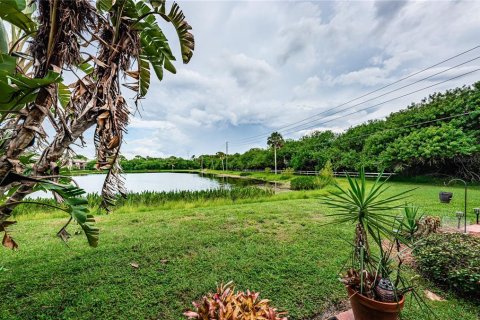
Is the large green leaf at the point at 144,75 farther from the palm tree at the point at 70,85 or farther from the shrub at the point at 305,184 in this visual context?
the shrub at the point at 305,184

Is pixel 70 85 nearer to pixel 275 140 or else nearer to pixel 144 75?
pixel 144 75

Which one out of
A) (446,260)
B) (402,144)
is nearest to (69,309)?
(446,260)

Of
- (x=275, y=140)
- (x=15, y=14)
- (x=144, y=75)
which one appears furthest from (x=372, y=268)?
(x=275, y=140)

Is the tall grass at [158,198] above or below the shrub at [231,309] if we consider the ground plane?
below

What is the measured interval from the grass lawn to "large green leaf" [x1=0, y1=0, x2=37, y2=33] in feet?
7.77

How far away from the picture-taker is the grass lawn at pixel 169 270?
2.22 metres

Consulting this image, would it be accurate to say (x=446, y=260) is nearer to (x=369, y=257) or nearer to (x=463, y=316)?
(x=463, y=316)

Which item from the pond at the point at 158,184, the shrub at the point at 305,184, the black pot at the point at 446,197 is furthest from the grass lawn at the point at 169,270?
the shrub at the point at 305,184

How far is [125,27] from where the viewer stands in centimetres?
219

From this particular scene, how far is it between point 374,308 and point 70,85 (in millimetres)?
3326

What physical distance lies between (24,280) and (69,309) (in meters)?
1.05

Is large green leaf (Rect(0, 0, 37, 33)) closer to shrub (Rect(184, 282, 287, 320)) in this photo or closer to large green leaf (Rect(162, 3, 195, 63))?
large green leaf (Rect(162, 3, 195, 63))

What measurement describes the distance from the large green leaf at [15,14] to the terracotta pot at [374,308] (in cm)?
351

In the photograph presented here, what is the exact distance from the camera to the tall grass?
→ 22.4ft
